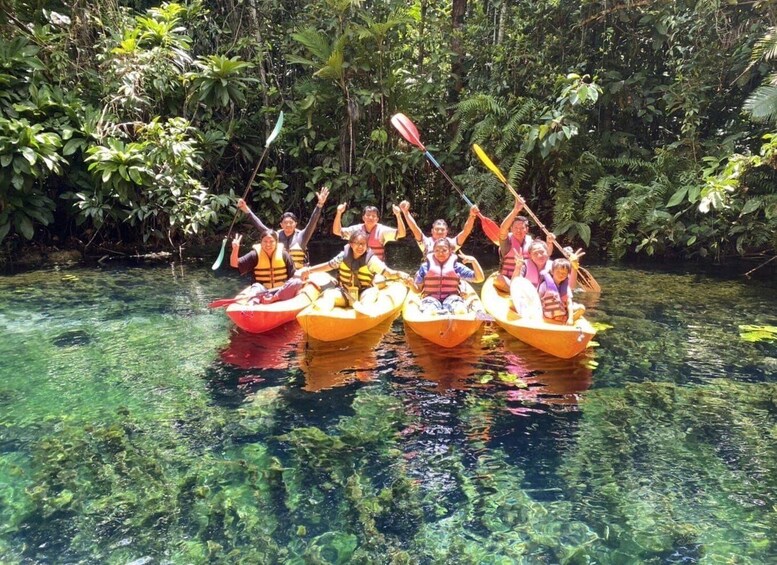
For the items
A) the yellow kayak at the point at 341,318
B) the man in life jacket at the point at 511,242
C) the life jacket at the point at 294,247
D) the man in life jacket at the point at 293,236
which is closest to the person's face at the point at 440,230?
the man in life jacket at the point at 511,242

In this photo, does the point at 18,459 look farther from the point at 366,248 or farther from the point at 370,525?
the point at 366,248

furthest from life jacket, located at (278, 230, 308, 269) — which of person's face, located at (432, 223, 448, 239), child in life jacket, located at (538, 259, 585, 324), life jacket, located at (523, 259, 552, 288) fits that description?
child in life jacket, located at (538, 259, 585, 324)

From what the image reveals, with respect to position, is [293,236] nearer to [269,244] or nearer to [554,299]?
[269,244]

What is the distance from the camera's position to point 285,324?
19.1 feet

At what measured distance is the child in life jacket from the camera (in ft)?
16.3

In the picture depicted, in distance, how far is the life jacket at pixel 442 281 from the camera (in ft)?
17.5

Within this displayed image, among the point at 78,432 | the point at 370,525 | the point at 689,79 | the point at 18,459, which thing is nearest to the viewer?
the point at 370,525

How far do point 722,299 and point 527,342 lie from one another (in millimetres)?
2915

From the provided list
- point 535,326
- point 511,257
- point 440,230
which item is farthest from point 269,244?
point 535,326

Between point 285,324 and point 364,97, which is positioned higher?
point 364,97

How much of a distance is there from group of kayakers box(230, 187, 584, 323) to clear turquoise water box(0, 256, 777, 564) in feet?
1.37

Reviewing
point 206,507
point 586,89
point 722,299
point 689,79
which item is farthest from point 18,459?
point 689,79

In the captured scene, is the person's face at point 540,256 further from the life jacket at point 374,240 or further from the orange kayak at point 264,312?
the orange kayak at point 264,312

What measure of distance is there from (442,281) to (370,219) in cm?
137
